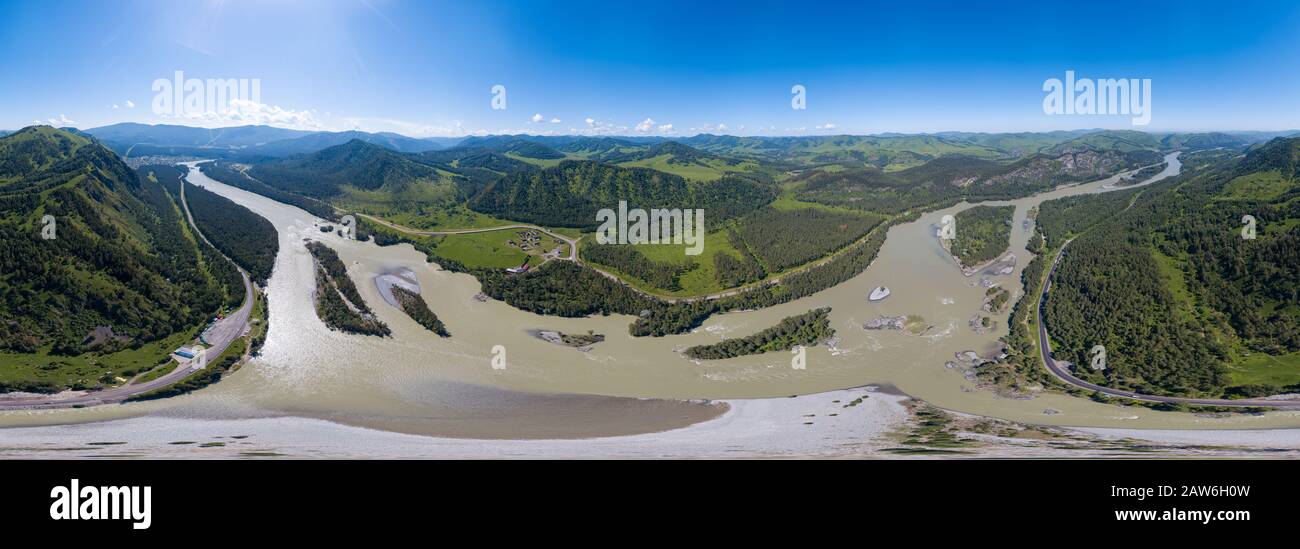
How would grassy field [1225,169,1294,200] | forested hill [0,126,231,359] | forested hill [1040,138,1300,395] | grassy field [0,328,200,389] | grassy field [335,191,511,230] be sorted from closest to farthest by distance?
forested hill [1040,138,1300,395], grassy field [0,328,200,389], forested hill [0,126,231,359], grassy field [1225,169,1294,200], grassy field [335,191,511,230]

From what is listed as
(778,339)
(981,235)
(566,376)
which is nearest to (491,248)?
(566,376)

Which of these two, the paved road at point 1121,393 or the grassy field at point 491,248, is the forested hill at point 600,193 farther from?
the paved road at point 1121,393

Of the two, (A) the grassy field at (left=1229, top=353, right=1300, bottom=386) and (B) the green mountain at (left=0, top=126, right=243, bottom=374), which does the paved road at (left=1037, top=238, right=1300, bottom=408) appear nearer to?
(A) the grassy field at (left=1229, top=353, right=1300, bottom=386)

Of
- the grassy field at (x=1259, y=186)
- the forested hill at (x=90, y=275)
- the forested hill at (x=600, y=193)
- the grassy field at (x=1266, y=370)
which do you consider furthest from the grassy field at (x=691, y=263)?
the grassy field at (x=1259, y=186)

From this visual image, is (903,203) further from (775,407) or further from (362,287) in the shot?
(362,287)

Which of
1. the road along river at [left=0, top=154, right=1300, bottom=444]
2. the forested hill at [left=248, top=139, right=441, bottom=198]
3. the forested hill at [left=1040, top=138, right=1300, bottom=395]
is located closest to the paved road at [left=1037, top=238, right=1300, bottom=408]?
the forested hill at [left=1040, top=138, right=1300, bottom=395]

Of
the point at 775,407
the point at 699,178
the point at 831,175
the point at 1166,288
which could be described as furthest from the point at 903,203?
the point at 775,407
